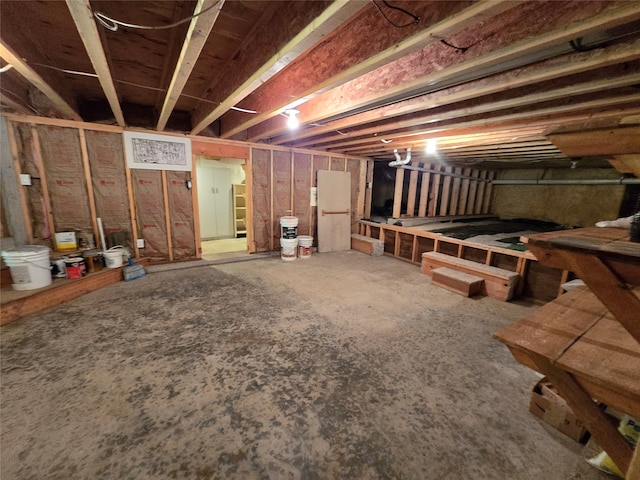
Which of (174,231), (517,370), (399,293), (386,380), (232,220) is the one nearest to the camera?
(386,380)

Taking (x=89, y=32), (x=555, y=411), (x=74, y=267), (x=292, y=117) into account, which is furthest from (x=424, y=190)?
(x=74, y=267)

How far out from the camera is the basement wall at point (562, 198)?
5.41 meters

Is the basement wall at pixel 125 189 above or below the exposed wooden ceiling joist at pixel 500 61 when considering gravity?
below

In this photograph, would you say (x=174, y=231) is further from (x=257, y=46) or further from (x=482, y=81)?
(x=482, y=81)

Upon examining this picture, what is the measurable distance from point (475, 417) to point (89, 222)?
4691mm

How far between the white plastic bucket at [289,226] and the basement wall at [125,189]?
1.38ft

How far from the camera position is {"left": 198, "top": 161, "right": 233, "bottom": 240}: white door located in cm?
588

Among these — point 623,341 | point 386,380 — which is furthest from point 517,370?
point 623,341

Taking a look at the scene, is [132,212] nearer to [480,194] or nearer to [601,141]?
[601,141]

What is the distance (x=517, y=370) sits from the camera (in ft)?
6.41

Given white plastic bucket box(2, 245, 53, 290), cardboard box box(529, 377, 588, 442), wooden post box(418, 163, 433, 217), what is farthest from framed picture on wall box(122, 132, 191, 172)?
wooden post box(418, 163, 433, 217)

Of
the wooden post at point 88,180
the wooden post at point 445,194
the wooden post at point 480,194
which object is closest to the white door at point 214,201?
the wooden post at point 88,180

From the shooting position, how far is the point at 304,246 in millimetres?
4723

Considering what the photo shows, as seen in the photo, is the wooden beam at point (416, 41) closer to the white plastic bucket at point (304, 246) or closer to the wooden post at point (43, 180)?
the white plastic bucket at point (304, 246)
